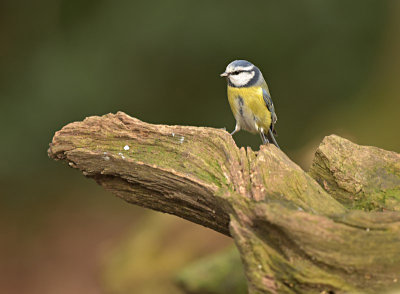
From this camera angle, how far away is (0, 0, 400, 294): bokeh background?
17.3 feet

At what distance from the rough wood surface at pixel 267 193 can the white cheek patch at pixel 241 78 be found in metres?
0.99

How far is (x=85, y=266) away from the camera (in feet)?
18.3

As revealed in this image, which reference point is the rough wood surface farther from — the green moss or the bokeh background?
the bokeh background

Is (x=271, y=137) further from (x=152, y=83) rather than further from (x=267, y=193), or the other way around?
(x=152, y=83)

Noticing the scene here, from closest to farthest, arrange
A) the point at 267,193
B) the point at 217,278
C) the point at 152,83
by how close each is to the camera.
Answer: the point at 267,193 → the point at 217,278 → the point at 152,83

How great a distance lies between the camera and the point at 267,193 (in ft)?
7.10

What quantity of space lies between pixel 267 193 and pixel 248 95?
1.43 meters

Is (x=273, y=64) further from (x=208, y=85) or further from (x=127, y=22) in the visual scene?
(x=127, y=22)

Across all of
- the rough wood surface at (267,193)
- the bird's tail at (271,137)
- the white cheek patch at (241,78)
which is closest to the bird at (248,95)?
the white cheek patch at (241,78)

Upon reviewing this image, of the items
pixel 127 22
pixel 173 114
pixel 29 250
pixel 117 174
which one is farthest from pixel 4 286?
pixel 117 174

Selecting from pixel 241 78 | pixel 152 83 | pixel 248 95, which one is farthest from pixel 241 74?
pixel 152 83

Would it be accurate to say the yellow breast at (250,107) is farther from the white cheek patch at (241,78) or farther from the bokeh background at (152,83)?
the bokeh background at (152,83)

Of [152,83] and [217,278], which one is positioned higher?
[152,83]

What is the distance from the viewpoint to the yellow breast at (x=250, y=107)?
3.49 meters
